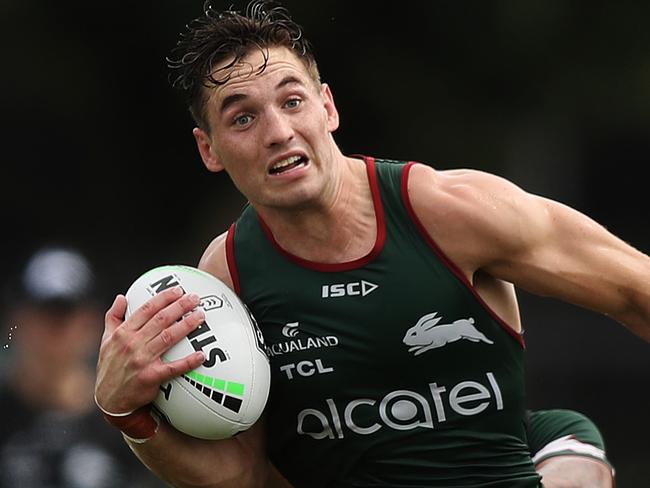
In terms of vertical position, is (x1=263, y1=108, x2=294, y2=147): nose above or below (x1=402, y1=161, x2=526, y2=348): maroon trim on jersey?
above

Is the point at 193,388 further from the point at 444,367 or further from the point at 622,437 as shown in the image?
the point at 622,437

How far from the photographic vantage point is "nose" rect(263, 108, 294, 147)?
3.59 m

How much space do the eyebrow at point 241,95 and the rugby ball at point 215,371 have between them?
0.50 metres

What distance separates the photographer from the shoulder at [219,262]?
3902 mm

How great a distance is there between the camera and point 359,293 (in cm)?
370

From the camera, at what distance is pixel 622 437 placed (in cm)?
761

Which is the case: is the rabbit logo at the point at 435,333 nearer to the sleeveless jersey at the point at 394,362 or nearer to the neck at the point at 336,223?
the sleeveless jersey at the point at 394,362

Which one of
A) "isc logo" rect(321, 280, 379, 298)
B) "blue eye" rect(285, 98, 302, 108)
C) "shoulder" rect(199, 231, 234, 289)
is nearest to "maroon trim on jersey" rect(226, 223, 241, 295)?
"shoulder" rect(199, 231, 234, 289)

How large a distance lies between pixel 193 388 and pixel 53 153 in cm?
546

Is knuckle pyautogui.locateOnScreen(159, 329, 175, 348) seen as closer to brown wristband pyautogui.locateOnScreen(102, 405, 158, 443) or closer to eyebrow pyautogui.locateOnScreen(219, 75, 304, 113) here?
brown wristband pyautogui.locateOnScreen(102, 405, 158, 443)

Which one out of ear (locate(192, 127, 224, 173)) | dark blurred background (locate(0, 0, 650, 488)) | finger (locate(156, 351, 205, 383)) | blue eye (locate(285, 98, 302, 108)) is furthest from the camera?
dark blurred background (locate(0, 0, 650, 488))

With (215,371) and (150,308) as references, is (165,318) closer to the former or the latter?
(150,308)

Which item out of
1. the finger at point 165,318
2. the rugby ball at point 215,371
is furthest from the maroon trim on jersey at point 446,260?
the finger at point 165,318

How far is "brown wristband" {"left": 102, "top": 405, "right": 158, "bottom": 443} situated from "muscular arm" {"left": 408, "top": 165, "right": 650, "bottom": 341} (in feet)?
3.14
